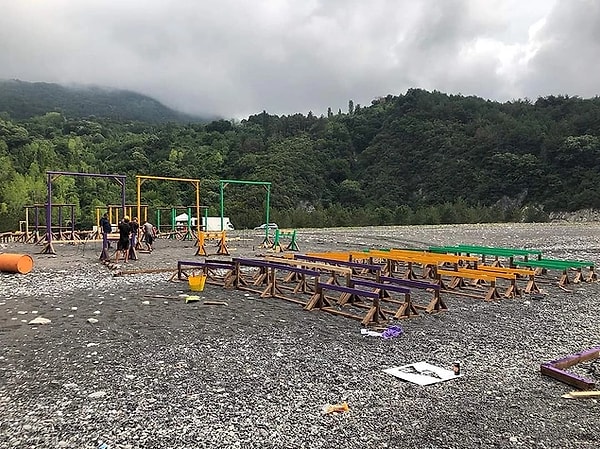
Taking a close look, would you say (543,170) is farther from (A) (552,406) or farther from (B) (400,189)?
(A) (552,406)

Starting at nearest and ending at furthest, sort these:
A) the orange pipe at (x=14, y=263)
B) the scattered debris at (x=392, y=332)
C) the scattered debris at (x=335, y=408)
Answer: the scattered debris at (x=335, y=408) < the scattered debris at (x=392, y=332) < the orange pipe at (x=14, y=263)

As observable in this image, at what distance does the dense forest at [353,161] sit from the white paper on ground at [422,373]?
161 ft

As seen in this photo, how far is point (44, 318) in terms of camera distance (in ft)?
29.1

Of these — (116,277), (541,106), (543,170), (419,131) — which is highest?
(541,106)

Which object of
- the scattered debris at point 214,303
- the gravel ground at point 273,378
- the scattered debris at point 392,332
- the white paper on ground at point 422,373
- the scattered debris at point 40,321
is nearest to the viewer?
the gravel ground at point 273,378

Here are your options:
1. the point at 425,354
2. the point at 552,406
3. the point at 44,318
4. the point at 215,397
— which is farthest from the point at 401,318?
the point at 44,318

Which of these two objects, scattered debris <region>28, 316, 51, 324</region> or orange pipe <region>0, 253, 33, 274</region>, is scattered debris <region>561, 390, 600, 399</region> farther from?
orange pipe <region>0, 253, 33, 274</region>

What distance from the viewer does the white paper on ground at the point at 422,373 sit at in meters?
5.88

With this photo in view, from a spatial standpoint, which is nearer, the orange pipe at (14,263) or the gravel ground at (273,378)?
the gravel ground at (273,378)

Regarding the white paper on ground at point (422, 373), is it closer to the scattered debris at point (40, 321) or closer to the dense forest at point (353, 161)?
the scattered debris at point (40, 321)

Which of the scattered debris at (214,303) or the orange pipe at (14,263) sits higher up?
the orange pipe at (14,263)

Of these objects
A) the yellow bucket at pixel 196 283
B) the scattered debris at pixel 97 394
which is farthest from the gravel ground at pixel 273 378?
the yellow bucket at pixel 196 283

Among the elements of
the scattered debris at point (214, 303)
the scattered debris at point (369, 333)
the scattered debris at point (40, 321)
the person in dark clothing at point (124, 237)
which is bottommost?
the scattered debris at point (214, 303)

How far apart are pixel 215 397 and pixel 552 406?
3295 millimetres
